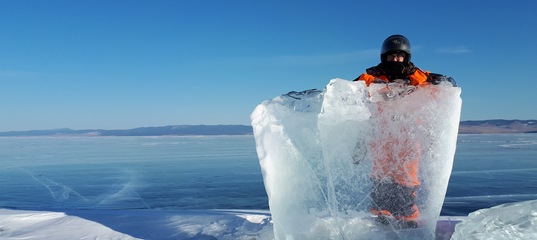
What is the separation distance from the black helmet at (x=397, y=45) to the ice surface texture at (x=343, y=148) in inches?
16.0

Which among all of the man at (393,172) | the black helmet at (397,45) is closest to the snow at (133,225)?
the man at (393,172)

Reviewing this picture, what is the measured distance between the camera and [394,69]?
2980 millimetres

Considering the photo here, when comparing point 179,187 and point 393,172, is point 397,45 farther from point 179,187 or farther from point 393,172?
point 179,187

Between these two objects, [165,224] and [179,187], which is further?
[179,187]

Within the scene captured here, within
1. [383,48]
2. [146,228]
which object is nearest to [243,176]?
[146,228]

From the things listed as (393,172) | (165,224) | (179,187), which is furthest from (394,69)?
(179,187)

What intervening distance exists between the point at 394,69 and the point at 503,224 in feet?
4.01

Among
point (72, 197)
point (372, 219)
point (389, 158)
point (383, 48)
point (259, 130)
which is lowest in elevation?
point (72, 197)

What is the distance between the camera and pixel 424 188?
268cm

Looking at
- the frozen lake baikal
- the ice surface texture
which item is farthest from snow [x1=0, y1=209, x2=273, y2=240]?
the frozen lake baikal

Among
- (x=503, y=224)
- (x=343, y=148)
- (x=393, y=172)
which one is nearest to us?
(x=503, y=224)

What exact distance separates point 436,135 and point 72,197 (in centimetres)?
626

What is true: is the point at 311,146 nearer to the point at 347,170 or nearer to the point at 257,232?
the point at 347,170

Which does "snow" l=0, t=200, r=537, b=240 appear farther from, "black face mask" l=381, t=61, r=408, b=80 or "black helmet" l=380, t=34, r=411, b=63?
"black helmet" l=380, t=34, r=411, b=63
